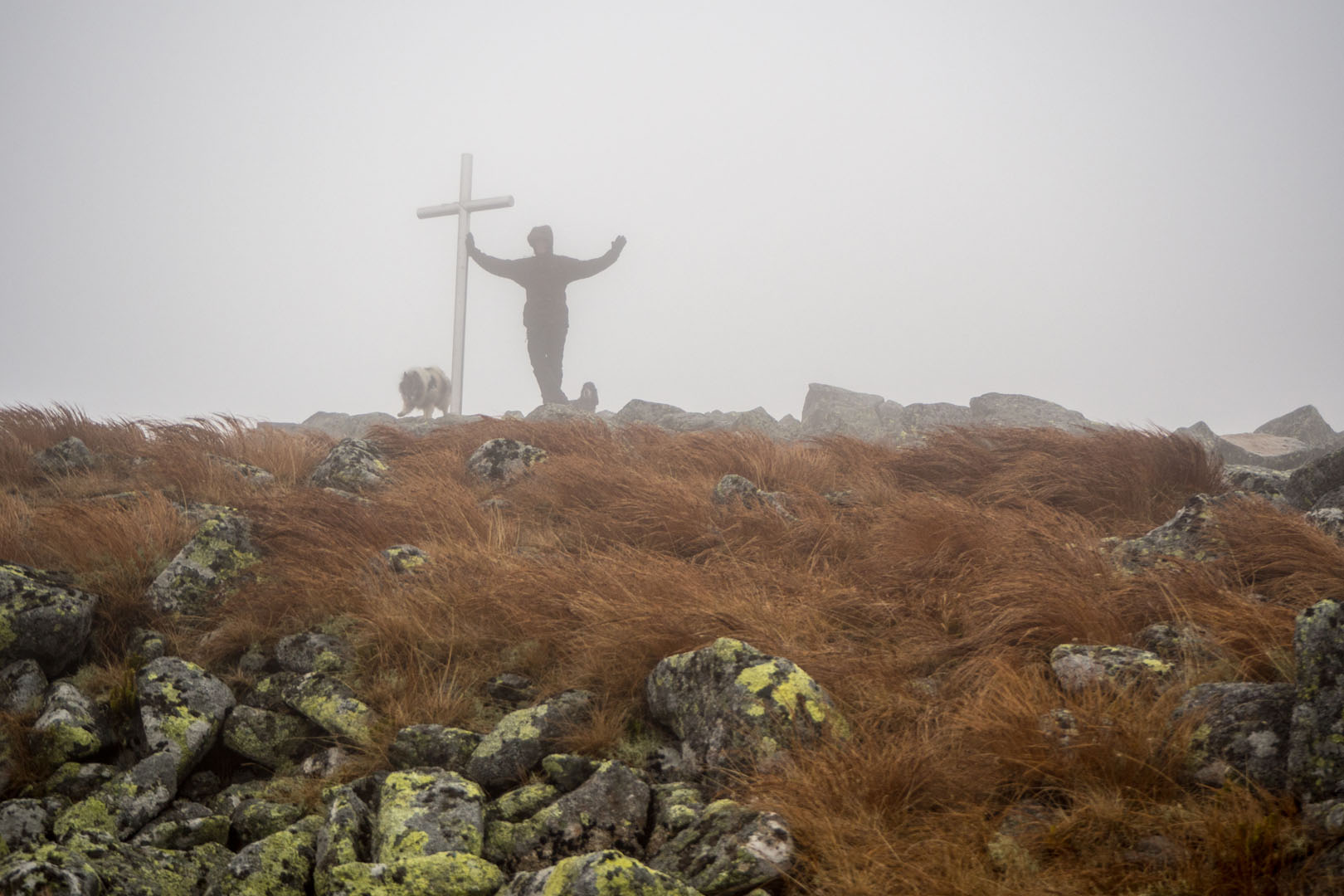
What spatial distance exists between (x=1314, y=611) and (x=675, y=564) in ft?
9.11

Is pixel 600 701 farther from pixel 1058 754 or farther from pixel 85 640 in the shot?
pixel 85 640

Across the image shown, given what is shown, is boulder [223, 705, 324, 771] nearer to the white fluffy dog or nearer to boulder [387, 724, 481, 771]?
boulder [387, 724, 481, 771]

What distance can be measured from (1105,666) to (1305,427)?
45.9 ft

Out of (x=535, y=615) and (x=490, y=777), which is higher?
(x=535, y=615)

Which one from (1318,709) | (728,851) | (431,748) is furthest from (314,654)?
(1318,709)

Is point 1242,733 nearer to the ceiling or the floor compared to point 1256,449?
nearer to the floor

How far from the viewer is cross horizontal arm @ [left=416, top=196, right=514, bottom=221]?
1684cm

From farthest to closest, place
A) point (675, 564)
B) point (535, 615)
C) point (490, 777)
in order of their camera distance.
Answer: point (675, 564) → point (535, 615) → point (490, 777)

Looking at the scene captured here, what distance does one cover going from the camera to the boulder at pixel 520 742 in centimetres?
315

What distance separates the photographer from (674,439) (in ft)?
25.8

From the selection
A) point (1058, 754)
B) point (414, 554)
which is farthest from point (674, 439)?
point (1058, 754)

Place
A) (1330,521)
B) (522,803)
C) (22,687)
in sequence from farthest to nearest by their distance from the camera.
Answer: (1330,521) → (22,687) → (522,803)

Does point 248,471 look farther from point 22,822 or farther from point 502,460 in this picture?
point 22,822

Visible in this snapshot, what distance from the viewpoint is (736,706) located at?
3.05 meters
